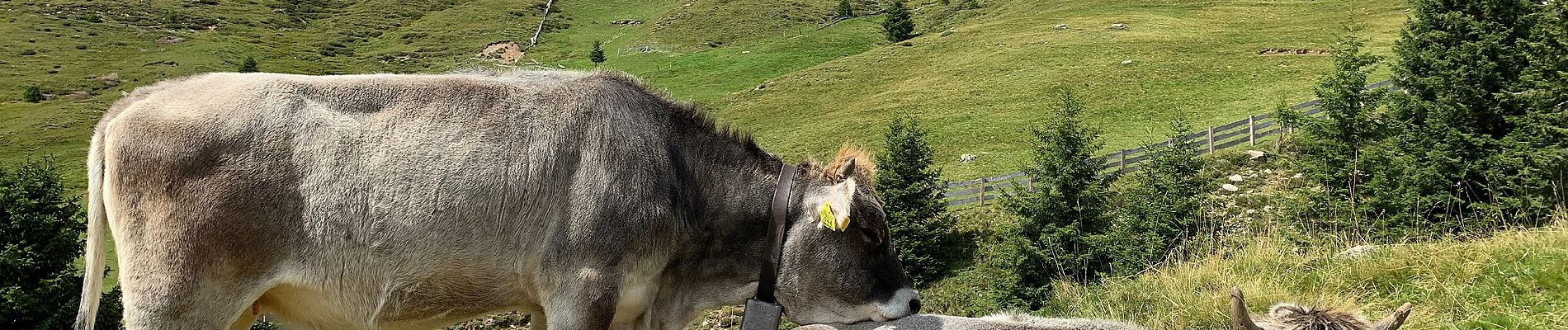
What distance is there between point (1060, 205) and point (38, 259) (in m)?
23.2


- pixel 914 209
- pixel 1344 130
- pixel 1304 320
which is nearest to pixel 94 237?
pixel 1304 320

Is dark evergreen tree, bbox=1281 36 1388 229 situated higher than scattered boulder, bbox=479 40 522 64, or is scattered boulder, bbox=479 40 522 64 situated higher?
dark evergreen tree, bbox=1281 36 1388 229

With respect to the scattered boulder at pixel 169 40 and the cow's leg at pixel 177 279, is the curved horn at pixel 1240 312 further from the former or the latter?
the scattered boulder at pixel 169 40

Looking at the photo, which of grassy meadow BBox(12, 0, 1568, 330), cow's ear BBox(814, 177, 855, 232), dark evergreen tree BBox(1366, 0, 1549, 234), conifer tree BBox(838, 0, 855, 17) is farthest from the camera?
conifer tree BBox(838, 0, 855, 17)

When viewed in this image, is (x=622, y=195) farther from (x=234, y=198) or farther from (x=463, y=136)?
(x=234, y=198)

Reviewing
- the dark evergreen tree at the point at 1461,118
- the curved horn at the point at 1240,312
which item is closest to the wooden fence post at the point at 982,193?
the dark evergreen tree at the point at 1461,118

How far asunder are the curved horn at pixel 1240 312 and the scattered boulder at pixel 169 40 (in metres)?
124

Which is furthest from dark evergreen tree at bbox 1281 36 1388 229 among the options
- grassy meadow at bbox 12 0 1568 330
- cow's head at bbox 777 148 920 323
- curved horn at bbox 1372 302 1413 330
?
cow's head at bbox 777 148 920 323

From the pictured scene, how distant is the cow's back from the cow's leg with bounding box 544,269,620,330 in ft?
0.58

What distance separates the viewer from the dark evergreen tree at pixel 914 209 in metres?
26.2

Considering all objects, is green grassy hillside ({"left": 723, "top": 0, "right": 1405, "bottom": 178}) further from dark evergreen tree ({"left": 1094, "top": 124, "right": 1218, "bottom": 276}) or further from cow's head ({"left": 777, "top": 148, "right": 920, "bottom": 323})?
cow's head ({"left": 777, "top": 148, "right": 920, "bottom": 323})

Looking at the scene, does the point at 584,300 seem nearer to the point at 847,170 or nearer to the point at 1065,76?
the point at 847,170

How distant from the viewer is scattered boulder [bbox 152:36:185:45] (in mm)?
105062

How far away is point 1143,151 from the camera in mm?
32188
